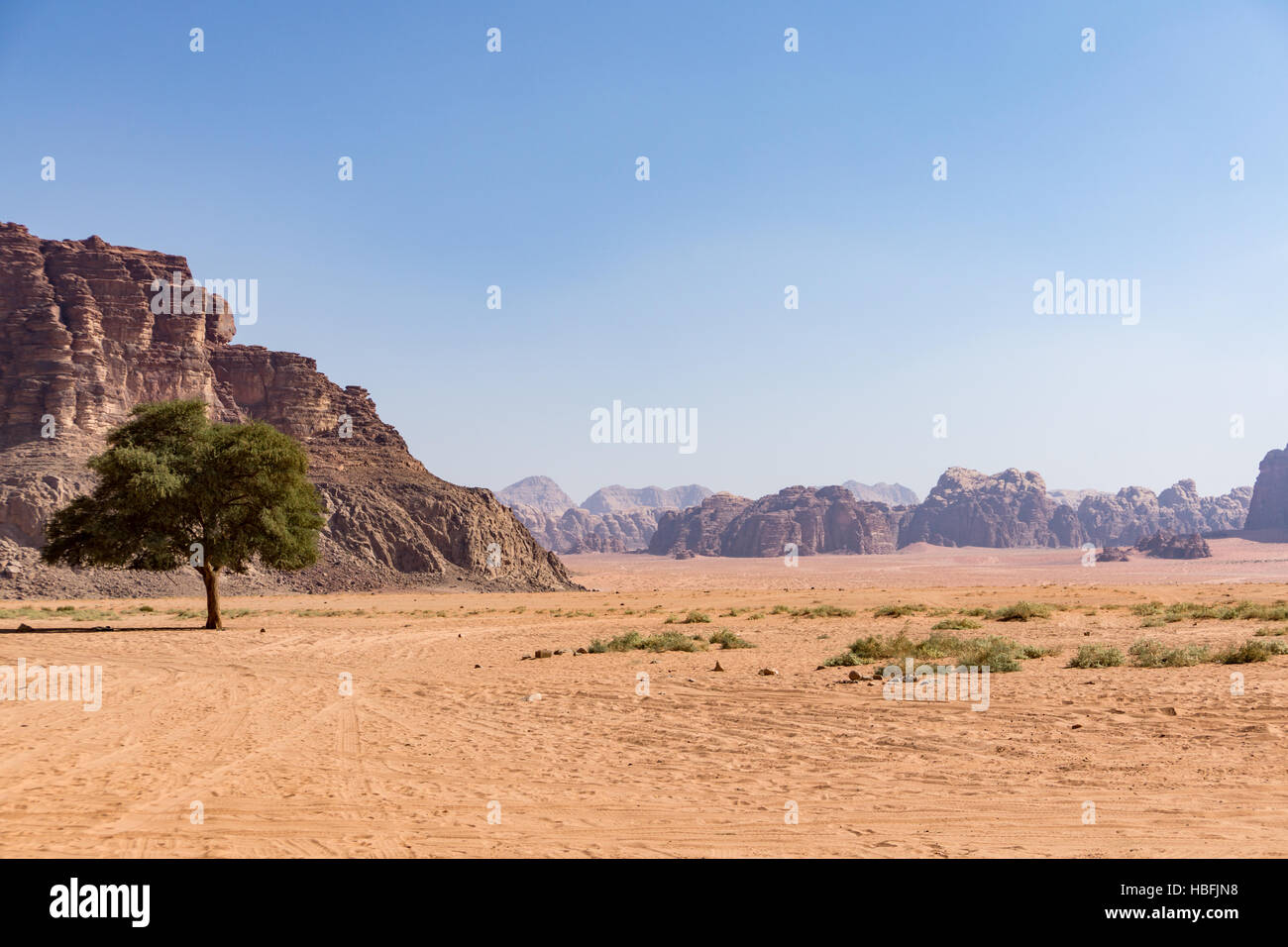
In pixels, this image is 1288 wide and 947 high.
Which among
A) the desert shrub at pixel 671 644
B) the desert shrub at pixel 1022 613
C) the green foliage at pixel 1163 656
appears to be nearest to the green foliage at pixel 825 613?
the desert shrub at pixel 1022 613

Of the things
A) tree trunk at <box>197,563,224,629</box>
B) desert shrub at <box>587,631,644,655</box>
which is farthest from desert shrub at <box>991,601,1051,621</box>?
tree trunk at <box>197,563,224,629</box>

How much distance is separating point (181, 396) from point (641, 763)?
103052 millimetres

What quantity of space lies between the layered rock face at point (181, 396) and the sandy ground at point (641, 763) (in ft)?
201

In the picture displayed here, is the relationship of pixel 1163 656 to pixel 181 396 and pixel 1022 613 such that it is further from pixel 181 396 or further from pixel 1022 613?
pixel 181 396

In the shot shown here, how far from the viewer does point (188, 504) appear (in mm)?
34438

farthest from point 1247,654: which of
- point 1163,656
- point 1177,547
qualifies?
point 1177,547

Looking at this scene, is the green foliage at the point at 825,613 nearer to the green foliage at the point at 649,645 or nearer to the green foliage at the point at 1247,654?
the green foliage at the point at 649,645

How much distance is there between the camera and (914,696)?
599 inches

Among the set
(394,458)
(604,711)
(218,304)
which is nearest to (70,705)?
(604,711)

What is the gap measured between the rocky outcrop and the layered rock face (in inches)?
6167

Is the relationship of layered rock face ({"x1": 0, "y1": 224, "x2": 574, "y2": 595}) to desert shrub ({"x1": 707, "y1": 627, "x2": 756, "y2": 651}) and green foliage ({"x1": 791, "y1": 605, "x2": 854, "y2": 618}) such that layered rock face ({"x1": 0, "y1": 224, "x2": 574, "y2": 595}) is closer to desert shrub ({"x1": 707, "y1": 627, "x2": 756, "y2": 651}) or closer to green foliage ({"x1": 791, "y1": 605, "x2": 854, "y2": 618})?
green foliage ({"x1": 791, "y1": 605, "x2": 854, "y2": 618})

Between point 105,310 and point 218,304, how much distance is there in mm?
18840

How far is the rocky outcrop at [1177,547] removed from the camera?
186m
